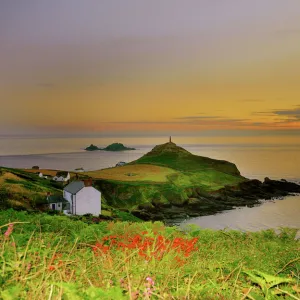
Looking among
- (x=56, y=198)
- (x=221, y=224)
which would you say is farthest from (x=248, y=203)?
(x=56, y=198)

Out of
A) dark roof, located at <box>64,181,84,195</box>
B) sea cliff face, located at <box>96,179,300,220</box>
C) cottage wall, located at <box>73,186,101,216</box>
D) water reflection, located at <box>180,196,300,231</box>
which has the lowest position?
water reflection, located at <box>180,196,300,231</box>

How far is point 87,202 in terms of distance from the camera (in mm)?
40594

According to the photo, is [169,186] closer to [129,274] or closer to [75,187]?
[75,187]

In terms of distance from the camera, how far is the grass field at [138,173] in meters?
65.7

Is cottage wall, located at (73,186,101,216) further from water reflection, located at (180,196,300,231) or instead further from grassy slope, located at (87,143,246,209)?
grassy slope, located at (87,143,246,209)

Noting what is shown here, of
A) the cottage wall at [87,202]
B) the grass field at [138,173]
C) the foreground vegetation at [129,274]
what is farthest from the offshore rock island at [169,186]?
the foreground vegetation at [129,274]


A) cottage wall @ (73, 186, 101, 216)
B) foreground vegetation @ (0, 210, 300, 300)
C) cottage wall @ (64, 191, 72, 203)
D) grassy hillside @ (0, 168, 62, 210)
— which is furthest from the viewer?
cottage wall @ (64, 191, 72, 203)

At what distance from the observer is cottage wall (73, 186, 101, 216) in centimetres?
4009

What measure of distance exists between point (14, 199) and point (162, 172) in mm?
43087

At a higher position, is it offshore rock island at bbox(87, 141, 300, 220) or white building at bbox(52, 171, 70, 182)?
white building at bbox(52, 171, 70, 182)

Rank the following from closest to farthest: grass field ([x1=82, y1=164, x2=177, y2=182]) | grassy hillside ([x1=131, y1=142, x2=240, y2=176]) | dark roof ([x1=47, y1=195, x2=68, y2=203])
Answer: dark roof ([x1=47, y1=195, x2=68, y2=203]), grass field ([x1=82, y1=164, x2=177, y2=182]), grassy hillside ([x1=131, y1=142, x2=240, y2=176])

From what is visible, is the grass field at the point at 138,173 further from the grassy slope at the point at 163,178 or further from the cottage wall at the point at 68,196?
the cottage wall at the point at 68,196

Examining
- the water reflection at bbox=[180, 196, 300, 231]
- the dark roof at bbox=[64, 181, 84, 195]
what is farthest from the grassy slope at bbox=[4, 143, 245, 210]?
the dark roof at bbox=[64, 181, 84, 195]

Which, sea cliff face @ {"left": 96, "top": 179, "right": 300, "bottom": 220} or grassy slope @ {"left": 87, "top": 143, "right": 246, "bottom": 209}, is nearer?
sea cliff face @ {"left": 96, "top": 179, "right": 300, "bottom": 220}
